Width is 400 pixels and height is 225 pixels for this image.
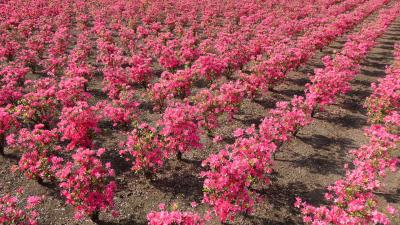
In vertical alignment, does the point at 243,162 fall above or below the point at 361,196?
above

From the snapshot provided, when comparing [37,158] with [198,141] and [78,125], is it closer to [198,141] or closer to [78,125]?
[78,125]

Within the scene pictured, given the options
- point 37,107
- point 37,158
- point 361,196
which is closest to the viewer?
point 361,196

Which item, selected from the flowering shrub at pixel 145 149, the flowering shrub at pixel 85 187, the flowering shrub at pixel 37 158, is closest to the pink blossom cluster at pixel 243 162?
the flowering shrub at pixel 145 149

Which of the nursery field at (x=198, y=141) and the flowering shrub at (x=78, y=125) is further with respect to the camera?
the flowering shrub at (x=78, y=125)

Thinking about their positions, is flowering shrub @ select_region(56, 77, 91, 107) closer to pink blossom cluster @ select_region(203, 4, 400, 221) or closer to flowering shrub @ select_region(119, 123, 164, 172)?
flowering shrub @ select_region(119, 123, 164, 172)

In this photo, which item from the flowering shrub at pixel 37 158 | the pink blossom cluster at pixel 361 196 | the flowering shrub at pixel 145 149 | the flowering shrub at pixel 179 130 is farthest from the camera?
the flowering shrub at pixel 179 130

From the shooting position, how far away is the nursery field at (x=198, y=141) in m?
10.2

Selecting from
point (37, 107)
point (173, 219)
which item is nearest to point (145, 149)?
point (173, 219)

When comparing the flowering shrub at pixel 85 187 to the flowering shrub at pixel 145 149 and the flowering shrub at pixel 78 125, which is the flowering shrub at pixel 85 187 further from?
the flowering shrub at pixel 78 125

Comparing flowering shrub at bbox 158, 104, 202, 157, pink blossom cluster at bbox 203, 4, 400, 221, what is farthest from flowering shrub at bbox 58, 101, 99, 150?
pink blossom cluster at bbox 203, 4, 400, 221

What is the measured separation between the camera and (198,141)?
44.3 feet

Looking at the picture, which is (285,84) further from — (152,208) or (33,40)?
(33,40)

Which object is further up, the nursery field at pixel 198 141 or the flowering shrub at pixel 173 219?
the flowering shrub at pixel 173 219

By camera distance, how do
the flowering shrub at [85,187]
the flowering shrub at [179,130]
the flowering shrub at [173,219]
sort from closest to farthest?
the flowering shrub at [173,219] → the flowering shrub at [85,187] → the flowering shrub at [179,130]
